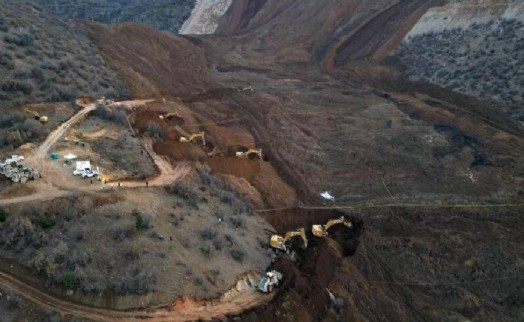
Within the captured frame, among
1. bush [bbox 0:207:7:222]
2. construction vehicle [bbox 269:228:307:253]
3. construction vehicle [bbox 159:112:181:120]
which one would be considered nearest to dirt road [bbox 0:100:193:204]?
bush [bbox 0:207:7:222]

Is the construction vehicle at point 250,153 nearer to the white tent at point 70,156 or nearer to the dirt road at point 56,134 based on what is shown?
the dirt road at point 56,134

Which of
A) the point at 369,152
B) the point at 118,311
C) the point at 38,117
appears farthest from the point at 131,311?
the point at 369,152

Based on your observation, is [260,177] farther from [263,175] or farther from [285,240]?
[285,240]

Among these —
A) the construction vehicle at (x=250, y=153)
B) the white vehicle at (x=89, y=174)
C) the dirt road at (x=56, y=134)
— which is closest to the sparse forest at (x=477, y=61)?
the construction vehicle at (x=250, y=153)

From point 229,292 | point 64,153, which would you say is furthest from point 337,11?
point 229,292

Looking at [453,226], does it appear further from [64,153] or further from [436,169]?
[64,153]

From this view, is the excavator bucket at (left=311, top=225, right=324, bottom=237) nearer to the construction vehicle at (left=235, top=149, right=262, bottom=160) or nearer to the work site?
the work site
